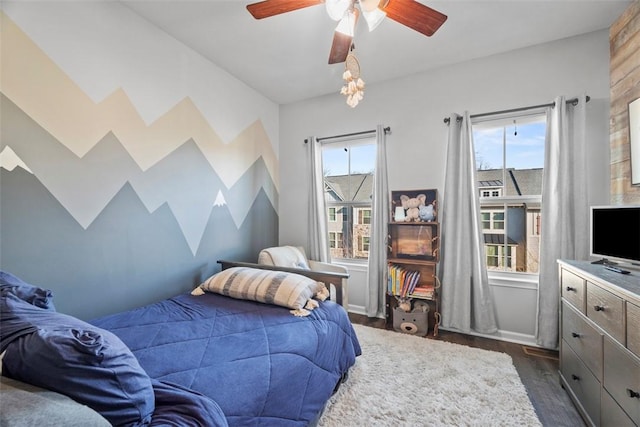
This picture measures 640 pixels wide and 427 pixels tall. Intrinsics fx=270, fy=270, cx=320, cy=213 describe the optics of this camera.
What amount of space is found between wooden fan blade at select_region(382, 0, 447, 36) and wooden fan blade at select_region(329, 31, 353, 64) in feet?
Answer: 0.86

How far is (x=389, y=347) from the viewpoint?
2352 millimetres

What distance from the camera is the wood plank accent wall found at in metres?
1.86

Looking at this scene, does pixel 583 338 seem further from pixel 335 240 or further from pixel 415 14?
pixel 335 240

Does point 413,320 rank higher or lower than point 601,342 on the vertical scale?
lower

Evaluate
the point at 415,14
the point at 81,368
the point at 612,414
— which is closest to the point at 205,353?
the point at 81,368

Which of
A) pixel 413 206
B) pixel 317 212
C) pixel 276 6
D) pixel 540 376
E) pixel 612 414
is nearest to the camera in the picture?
pixel 612 414

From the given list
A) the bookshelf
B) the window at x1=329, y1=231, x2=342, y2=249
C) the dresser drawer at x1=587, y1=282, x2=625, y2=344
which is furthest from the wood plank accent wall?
the window at x1=329, y1=231, x2=342, y2=249

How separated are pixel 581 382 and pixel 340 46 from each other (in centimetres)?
248

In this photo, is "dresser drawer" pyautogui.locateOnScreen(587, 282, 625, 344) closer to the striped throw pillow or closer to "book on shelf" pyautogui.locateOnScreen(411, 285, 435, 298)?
"book on shelf" pyautogui.locateOnScreen(411, 285, 435, 298)

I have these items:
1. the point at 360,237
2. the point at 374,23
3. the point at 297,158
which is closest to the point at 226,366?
the point at 374,23

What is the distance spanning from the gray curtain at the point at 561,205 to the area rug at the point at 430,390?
2.00 feet

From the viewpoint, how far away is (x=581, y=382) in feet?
5.18

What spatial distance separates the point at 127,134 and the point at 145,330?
138cm

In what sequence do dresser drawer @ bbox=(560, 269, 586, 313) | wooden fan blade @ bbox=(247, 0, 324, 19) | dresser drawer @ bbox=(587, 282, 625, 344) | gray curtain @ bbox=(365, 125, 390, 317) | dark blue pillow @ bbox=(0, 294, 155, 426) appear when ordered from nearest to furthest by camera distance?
dark blue pillow @ bbox=(0, 294, 155, 426) < dresser drawer @ bbox=(587, 282, 625, 344) < wooden fan blade @ bbox=(247, 0, 324, 19) < dresser drawer @ bbox=(560, 269, 586, 313) < gray curtain @ bbox=(365, 125, 390, 317)
